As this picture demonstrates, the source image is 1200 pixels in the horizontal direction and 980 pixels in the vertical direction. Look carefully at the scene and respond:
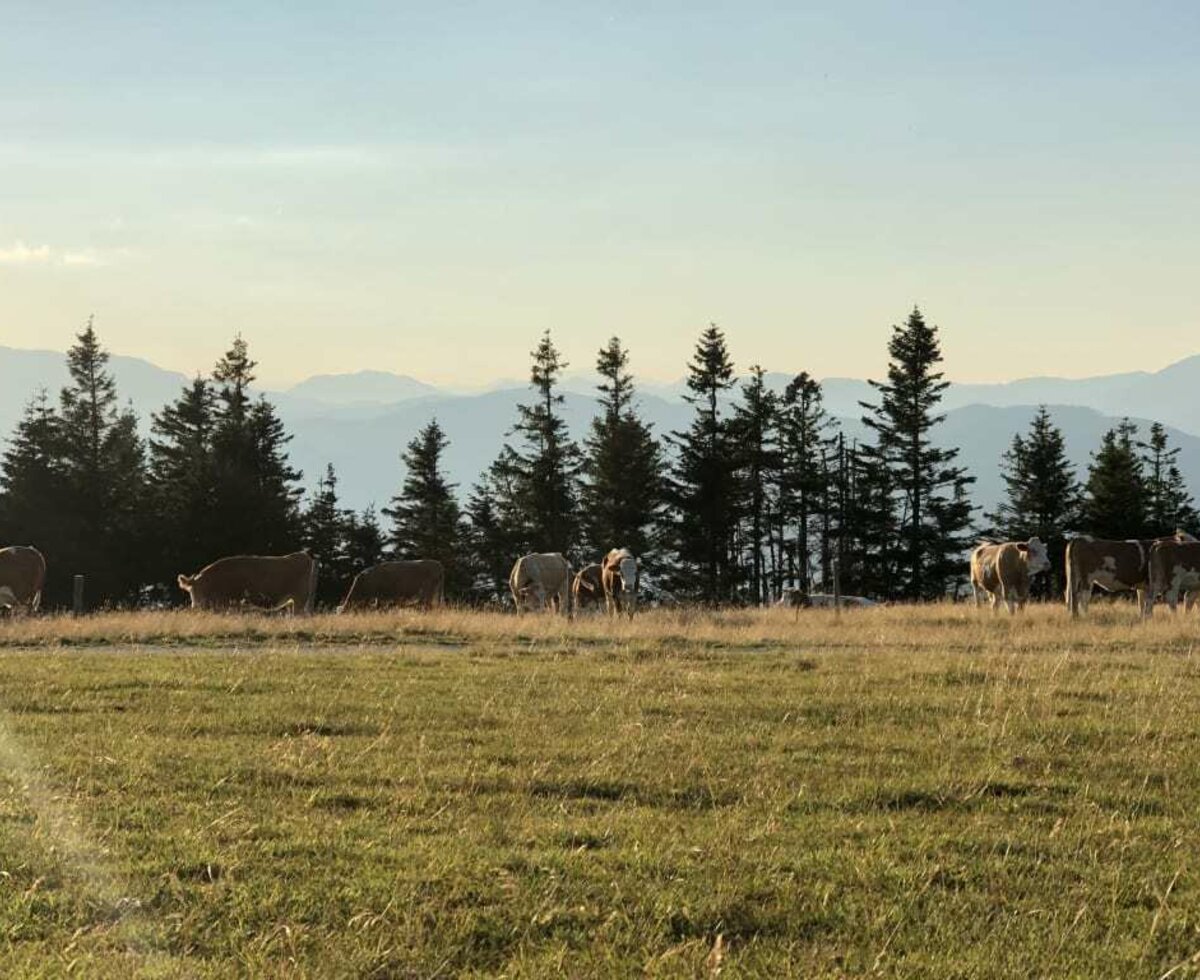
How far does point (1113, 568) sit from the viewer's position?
107ft

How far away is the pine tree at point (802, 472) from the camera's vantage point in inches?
2793

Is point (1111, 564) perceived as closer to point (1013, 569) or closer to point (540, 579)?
point (1013, 569)

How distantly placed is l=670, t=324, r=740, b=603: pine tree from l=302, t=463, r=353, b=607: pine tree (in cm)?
1655

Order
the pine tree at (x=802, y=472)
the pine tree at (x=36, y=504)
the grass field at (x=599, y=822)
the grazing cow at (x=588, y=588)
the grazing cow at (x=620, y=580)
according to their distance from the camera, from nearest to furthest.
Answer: the grass field at (x=599, y=822) < the grazing cow at (x=620, y=580) < the grazing cow at (x=588, y=588) < the pine tree at (x=36, y=504) < the pine tree at (x=802, y=472)

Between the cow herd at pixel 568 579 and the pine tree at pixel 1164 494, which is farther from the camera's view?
the pine tree at pixel 1164 494

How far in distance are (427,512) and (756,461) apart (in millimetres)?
19004

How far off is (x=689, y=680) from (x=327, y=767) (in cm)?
657

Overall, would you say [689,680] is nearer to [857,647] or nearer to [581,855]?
[857,647]

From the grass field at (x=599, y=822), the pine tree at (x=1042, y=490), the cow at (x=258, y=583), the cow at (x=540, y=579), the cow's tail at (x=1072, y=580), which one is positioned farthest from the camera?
the pine tree at (x=1042, y=490)

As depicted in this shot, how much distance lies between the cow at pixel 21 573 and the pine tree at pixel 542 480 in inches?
1302

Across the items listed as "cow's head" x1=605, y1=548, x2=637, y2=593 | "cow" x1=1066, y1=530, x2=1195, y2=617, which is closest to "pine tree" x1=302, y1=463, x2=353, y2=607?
"cow's head" x1=605, y1=548, x2=637, y2=593

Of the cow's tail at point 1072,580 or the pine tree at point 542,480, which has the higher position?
the pine tree at point 542,480

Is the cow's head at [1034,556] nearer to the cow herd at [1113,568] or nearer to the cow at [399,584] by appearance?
the cow herd at [1113,568]

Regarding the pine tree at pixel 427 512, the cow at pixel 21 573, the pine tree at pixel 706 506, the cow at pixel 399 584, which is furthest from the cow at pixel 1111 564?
the pine tree at pixel 427 512
